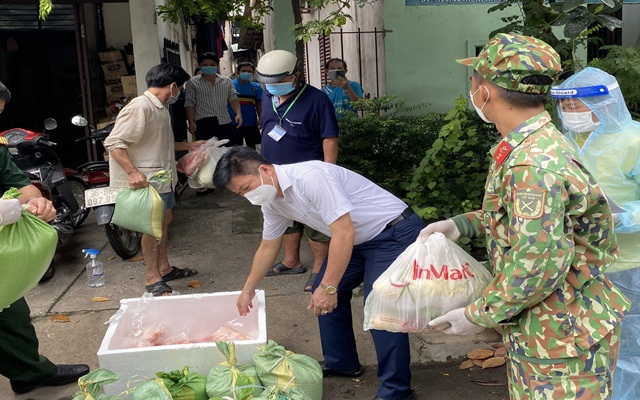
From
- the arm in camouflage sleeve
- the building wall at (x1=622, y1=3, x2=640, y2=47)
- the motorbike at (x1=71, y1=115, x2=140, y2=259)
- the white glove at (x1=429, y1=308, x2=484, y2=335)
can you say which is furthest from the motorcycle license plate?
the building wall at (x1=622, y1=3, x2=640, y2=47)

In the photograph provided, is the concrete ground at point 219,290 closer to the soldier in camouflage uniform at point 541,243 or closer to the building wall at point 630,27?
the soldier in camouflage uniform at point 541,243

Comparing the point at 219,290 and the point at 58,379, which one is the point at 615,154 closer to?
the point at 58,379

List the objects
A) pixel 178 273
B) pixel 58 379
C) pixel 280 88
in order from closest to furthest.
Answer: pixel 58 379
pixel 280 88
pixel 178 273

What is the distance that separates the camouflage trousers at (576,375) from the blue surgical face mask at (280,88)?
3.21 metres

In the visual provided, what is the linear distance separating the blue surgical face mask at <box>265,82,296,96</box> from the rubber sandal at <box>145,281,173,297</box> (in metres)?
1.73

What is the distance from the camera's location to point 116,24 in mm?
9492

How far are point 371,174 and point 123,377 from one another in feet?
11.2

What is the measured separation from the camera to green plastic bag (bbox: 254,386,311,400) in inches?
104

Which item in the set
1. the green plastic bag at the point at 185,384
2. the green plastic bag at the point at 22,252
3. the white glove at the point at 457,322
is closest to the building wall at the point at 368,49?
the green plastic bag at the point at 22,252

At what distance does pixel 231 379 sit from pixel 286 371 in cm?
28

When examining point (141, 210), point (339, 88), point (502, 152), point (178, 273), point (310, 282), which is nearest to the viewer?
point (502, 152)

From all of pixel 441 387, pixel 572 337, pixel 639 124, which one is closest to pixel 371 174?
pixel 441 387

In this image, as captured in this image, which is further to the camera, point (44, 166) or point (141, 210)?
point (44, 166)

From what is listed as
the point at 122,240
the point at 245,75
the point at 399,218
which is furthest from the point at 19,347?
the point at 245,75
